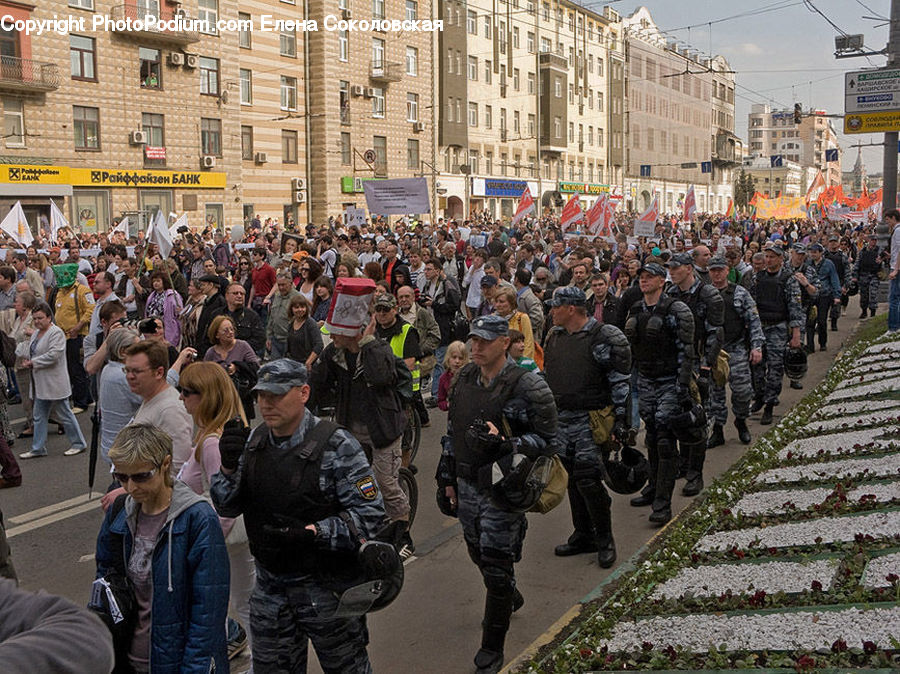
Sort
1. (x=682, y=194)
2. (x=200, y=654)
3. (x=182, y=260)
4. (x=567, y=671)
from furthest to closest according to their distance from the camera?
1. (x=682, y=194)
2. (x=182, y=260)
3. (x=567, y=671)
4. (x=200, y=654)

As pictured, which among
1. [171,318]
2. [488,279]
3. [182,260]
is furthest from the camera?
[182,260]

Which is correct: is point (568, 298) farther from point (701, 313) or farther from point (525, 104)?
point (525, 104)

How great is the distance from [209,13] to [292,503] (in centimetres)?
3662

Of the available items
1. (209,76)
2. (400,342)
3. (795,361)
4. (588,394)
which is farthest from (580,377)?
(209,76)

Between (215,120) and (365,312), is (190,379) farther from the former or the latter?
(215,120)

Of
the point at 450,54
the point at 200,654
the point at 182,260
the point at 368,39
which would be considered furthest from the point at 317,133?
the point at 200,654

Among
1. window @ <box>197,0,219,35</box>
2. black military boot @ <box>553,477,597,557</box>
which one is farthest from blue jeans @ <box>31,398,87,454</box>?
window @ <box>197,0,219,35</box>

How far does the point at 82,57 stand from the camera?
3195cm

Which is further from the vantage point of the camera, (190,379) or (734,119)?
(734,119)

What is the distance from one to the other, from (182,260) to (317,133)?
25322mm

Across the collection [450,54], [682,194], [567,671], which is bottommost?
[567,671]

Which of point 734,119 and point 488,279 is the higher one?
point 734,119

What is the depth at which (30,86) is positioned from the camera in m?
29.7

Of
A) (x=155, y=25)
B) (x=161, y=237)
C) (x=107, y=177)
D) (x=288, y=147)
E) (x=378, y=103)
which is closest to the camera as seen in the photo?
(x=161, y=237)
